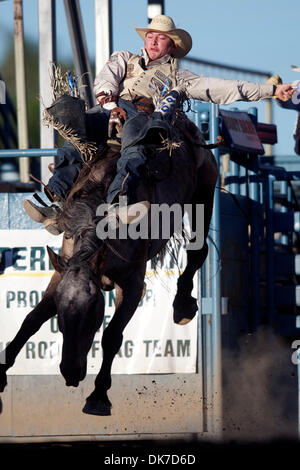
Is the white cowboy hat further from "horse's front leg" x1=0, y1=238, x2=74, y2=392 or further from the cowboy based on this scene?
"horse's front leg" x1=0, y1=238, x2=74, y2=392

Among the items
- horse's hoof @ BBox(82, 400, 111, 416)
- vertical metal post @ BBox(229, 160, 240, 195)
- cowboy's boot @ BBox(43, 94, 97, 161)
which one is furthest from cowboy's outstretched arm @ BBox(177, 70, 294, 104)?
vertical metal post @ BBox(229, 160, 240, 195)

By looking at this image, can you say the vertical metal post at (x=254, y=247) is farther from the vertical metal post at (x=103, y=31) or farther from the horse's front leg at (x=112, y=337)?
the horse's front leg at (x=112, y=337)

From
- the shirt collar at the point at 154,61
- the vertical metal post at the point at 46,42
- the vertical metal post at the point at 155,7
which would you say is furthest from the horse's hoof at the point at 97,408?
the vertical metal post at the point at 155,7

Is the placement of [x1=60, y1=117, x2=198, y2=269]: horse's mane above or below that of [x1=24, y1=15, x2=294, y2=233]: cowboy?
below

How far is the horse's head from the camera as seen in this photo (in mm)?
5438

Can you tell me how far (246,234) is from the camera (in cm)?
1034

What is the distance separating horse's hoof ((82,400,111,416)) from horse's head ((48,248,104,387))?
0.56 meters

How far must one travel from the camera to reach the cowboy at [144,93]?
251 inches

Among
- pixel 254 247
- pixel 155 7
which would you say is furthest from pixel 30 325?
pixel 155 7

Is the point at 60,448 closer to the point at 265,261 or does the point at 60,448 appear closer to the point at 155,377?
the point at 155,377

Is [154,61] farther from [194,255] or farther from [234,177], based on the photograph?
[234,177]

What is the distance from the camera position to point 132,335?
357 inches

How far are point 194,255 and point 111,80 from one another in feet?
6.05

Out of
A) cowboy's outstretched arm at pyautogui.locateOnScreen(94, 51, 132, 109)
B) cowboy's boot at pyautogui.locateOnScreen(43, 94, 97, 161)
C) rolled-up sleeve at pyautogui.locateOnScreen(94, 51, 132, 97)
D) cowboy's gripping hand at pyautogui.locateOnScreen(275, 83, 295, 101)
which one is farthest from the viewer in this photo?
cowboy's gripping hand at pyautogui.locateOnScreen(275, 83, 295, 101)
